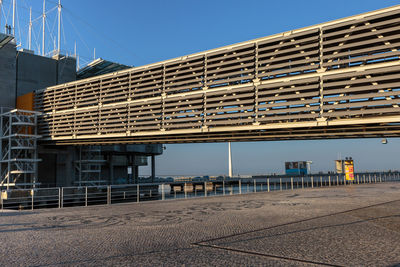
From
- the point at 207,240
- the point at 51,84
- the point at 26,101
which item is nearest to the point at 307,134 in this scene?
the point at 207,240

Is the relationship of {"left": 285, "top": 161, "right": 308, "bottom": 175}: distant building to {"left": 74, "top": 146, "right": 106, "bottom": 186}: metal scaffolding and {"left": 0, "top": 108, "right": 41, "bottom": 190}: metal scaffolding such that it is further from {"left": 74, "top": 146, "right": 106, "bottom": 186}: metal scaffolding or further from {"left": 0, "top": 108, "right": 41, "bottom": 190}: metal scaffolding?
{"left": 0, "top": 108, "right": 41, "bottom": 190}: metal scaffolding

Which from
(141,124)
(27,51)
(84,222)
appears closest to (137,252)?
(84,222)

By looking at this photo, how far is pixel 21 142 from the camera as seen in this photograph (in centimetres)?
4244

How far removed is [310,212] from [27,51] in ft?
173

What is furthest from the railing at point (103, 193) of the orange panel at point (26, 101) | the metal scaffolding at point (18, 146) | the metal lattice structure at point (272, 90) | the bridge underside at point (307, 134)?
the orange panel at point (26, 101)

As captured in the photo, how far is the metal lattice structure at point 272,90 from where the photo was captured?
19.4m

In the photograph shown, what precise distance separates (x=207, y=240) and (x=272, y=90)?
55.9 feet

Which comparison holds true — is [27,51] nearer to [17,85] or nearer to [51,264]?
[17,85]

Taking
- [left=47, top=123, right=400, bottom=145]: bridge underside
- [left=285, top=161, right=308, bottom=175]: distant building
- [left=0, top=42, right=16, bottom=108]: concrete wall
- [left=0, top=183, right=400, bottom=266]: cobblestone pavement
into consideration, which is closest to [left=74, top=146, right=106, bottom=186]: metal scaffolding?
[left=0, top=42, right=16, bottom=108]: concrete wall

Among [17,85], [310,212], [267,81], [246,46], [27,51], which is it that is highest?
[27,51]

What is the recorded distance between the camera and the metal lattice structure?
19375 millimetres

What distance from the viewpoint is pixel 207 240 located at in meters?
7.98

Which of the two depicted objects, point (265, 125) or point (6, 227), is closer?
point (6, 227)

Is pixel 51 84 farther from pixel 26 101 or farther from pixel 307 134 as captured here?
pixel 307 134
